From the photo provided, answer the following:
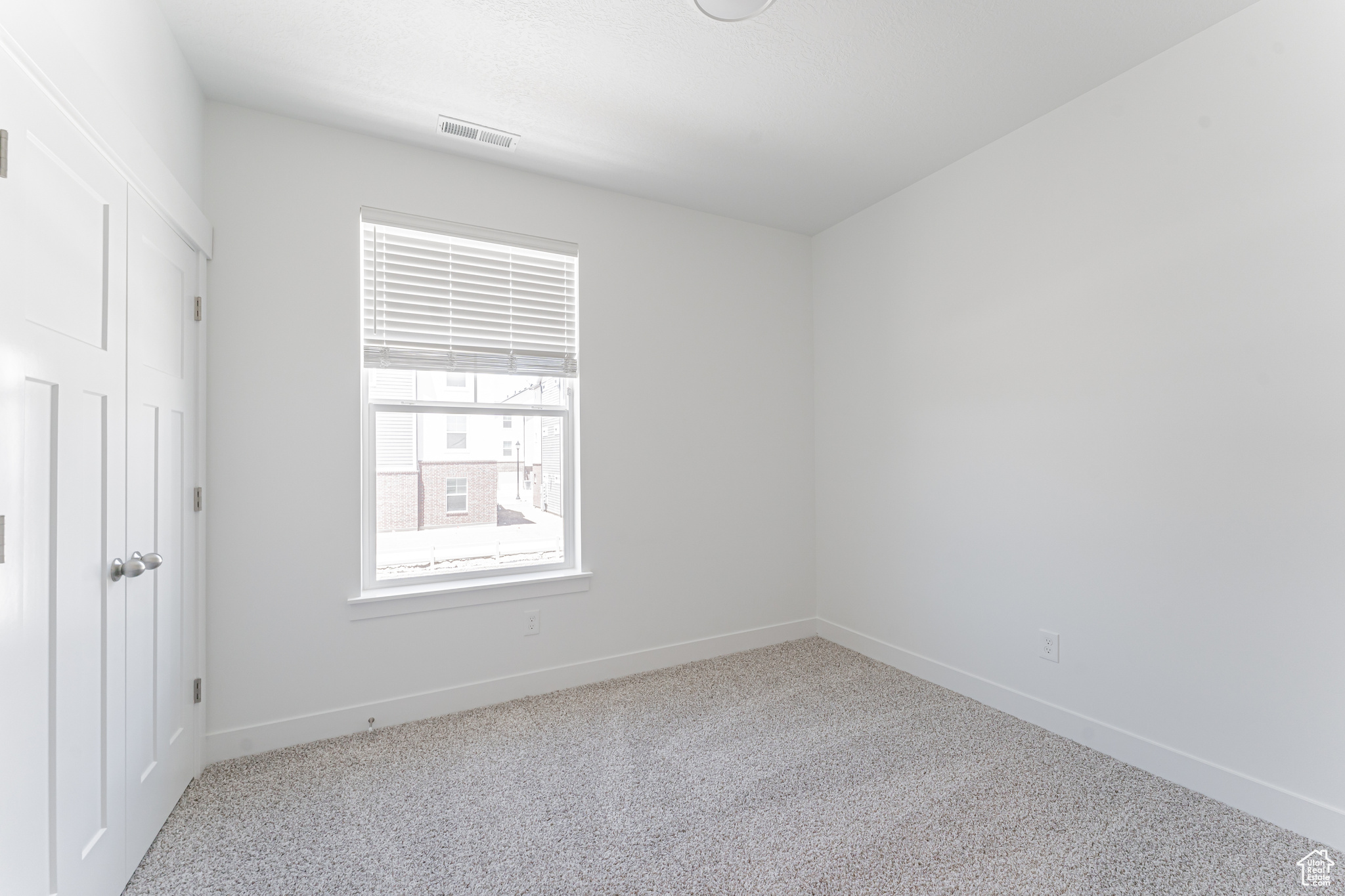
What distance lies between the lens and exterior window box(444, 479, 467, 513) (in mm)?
3004

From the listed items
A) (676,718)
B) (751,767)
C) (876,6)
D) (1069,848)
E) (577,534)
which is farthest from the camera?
(577,534)

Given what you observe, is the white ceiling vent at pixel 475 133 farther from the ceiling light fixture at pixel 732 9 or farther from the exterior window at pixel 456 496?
the exterior window at pixel 456 496

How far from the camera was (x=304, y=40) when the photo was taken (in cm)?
214

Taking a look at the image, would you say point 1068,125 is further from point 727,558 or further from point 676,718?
point 676,718

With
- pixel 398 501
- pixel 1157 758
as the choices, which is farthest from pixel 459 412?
pixel 1157 758

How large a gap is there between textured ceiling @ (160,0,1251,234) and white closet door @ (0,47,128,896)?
→ 938mm

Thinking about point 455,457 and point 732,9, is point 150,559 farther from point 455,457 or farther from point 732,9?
point 732,9

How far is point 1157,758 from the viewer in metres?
2.28

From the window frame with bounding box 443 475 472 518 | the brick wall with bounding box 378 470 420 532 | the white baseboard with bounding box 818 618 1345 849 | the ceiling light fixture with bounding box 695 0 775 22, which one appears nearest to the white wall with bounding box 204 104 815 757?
the brick wall with bounding box 378 470 420 532

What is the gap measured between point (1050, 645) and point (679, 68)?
112 inches

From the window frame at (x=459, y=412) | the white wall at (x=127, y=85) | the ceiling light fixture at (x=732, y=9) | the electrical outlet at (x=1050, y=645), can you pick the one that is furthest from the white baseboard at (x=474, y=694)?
the ceiling light fixture at (x=732, y=9)

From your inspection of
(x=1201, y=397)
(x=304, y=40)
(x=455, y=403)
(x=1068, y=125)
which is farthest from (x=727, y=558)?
(x=304, y=40)

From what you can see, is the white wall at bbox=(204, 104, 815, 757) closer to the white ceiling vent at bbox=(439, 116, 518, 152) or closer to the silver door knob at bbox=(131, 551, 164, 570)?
the white ceiling vent at bbox=(439, 116, 518, 152)

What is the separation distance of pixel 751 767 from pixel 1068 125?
294cm
